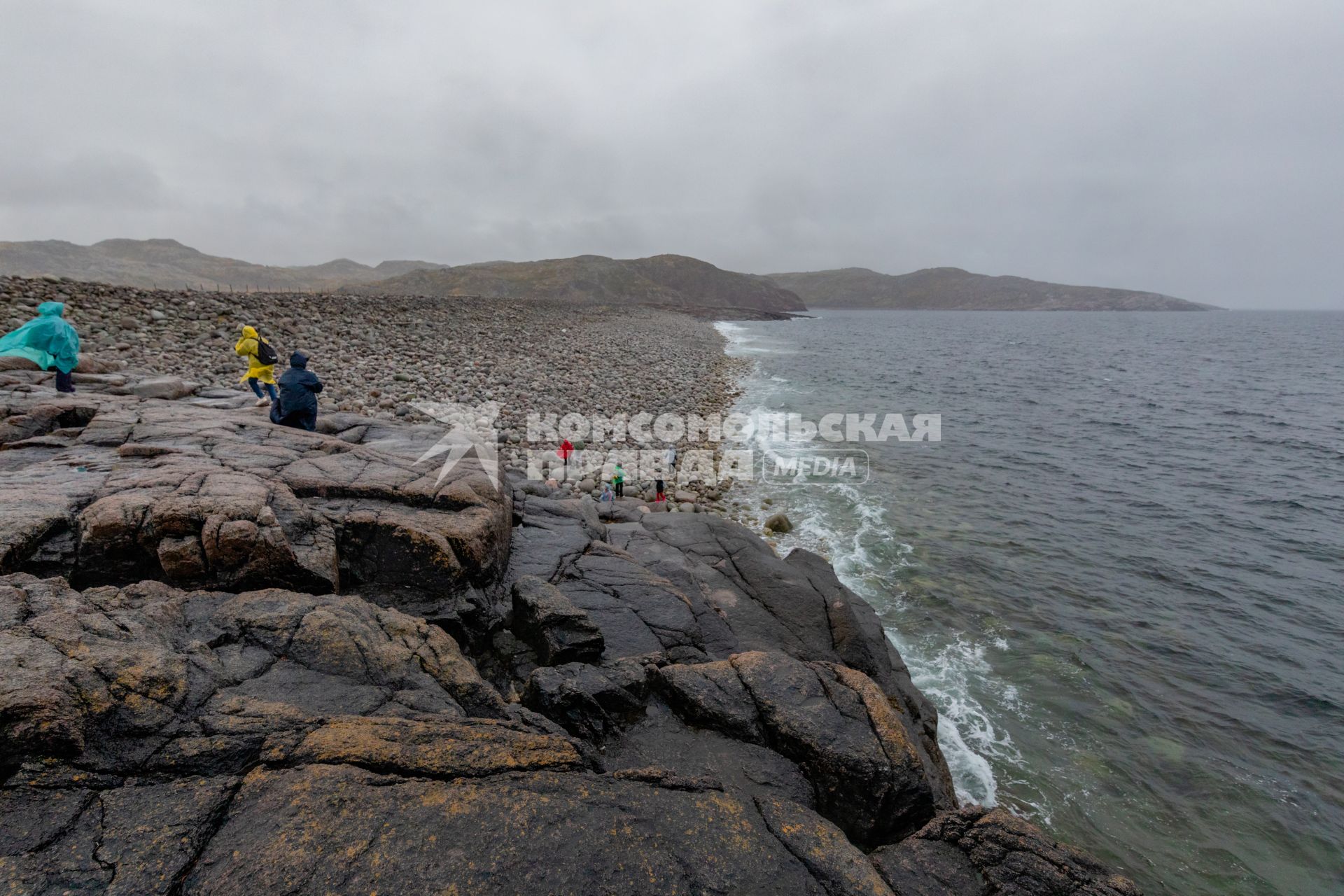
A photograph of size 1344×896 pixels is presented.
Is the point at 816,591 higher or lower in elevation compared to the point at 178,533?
lower

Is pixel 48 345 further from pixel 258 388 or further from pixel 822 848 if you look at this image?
pixel 822 848

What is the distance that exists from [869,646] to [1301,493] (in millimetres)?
28225

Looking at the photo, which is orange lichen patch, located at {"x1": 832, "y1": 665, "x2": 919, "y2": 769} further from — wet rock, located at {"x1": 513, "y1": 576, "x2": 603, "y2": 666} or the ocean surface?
the ocean surface

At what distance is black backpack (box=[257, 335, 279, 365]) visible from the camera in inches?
524

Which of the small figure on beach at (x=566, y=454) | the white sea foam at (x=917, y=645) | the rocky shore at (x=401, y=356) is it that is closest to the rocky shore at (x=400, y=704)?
the white sea foam at (x=917, y=645)

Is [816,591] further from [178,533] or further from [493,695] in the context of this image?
[178,533]

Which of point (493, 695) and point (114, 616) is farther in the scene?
point (493, 695)

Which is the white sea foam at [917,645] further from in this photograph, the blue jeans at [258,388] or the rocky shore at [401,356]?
the blue jeans at [258,388]

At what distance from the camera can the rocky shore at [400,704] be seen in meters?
3.50

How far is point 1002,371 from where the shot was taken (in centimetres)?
6134

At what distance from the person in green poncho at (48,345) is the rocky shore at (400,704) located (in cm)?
244

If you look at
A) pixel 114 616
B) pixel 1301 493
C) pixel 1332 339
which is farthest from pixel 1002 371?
pixel 1332 339

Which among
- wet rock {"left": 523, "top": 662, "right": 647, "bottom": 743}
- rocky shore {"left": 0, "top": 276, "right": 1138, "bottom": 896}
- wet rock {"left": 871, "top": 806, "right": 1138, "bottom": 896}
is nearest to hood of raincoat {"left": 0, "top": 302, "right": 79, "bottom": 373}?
rocky shore {"left": 0, "top": 276, "right": 1138, "bottom": 896}

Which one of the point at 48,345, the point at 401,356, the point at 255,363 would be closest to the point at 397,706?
the point at 255,363
